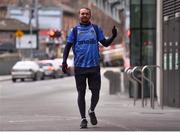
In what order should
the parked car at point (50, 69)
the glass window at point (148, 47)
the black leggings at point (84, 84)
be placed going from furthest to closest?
the parked car at point (50, 69), the glass window at point (148, 47), the black leggings at point (84, 84)

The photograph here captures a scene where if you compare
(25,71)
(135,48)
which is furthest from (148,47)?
(25,71)

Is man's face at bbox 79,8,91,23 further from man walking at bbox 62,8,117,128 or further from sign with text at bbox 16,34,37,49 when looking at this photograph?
sign with text at bbox 16,34,37,49

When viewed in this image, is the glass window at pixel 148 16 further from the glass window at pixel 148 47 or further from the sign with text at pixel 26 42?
the sign with text at pixel 26 42

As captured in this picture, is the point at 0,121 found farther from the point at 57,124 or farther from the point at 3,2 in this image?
the point at 3,2

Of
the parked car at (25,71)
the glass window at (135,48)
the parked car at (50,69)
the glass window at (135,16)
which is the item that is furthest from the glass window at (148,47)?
the parked car at (50,69)

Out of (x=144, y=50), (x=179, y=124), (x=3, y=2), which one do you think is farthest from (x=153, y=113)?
(x=3, y=2)

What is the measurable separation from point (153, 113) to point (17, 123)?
13.7 feet

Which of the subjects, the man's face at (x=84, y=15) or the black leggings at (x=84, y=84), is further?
the black leggings at (x=84, y=84)

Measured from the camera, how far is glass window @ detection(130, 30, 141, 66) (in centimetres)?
2425

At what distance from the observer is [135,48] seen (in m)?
24.3

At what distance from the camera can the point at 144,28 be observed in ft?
79.3

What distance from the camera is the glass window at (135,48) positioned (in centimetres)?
2425

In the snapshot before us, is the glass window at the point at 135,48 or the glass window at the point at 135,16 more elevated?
the glass window at the point at 135,16

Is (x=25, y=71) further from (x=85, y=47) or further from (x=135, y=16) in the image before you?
(x=85, y=47)
